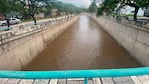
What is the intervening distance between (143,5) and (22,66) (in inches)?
456

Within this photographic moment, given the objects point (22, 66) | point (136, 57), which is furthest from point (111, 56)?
point (22, 66)

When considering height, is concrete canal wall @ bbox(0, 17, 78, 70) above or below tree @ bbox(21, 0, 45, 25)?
below

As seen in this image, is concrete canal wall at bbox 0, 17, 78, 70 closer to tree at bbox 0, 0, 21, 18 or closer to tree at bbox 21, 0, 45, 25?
tree at bbox 0, 0, 21, 18

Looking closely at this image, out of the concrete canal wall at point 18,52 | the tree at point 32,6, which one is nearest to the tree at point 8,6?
the tree at point 32,6

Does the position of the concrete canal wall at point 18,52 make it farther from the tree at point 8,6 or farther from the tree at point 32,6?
the tree at point 32,6

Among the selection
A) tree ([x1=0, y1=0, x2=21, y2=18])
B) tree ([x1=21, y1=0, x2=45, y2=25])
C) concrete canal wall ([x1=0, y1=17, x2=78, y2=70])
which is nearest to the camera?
concrete canal wall ([x1=0, y1=17, x2=78, y2=70])

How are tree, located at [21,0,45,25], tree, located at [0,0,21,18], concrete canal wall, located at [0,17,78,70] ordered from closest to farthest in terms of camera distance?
1. concrete canal wall, located at [0,17,78,70]
2. tree, located at [0,0,21,18]
3. tree, located at [21,0,45,25]

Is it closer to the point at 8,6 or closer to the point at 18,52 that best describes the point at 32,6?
the point at 8,6

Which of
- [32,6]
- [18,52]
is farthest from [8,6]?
[18,52]

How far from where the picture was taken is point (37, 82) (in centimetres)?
296

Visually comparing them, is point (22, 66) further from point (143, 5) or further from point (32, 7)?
point (32, 7)

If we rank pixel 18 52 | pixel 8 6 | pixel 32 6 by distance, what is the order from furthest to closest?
pixel 32 6 → pixel 8 6 → pixel 18 52

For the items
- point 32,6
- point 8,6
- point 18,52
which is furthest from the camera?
point 32,6

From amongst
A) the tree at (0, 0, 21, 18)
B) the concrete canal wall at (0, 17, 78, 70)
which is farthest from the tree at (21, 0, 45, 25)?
the concrete canal wall at (0, 17, 78, 70)
